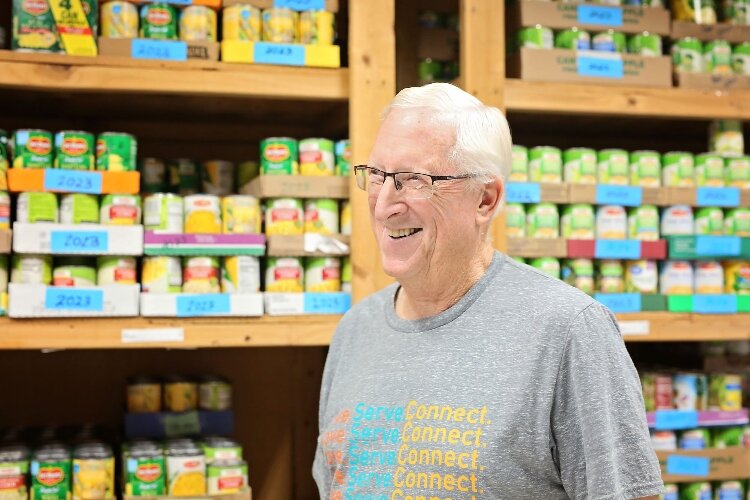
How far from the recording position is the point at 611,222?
2795 millimetres

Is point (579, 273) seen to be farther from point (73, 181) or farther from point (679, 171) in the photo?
point (73, 181)

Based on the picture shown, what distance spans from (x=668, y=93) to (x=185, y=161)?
1555 millimetres

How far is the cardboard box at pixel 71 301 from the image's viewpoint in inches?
92.4

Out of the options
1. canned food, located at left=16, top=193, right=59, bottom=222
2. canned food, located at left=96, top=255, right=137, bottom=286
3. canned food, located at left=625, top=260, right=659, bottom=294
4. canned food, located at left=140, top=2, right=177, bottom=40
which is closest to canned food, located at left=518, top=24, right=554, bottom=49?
canned food, located at left=625, top=260, right=659, bottom=294

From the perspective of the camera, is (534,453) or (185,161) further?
(185,161)

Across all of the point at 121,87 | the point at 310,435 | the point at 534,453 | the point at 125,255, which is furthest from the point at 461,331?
the point at 310,435

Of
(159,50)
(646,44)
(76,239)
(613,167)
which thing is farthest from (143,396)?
(646,44)

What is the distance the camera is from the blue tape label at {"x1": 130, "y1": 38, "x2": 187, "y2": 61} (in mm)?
2463

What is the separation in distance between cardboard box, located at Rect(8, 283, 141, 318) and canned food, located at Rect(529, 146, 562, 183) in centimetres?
124

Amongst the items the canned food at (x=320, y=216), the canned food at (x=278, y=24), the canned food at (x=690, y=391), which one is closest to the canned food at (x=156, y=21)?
the canned food at (x=278, y=24)

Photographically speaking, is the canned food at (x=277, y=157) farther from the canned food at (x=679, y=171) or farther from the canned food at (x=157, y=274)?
the canned food at (x=679, y=171)

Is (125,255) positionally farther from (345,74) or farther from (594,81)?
(594,81)

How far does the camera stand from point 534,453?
1.36 m

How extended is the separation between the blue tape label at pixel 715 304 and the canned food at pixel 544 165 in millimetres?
608
